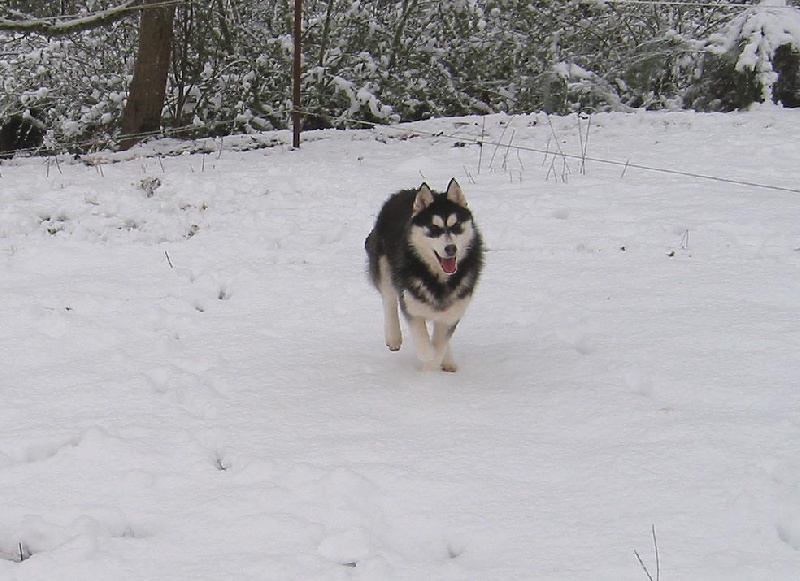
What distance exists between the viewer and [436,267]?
163 inches

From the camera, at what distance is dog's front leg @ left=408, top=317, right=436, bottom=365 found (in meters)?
4.16

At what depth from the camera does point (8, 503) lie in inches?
116

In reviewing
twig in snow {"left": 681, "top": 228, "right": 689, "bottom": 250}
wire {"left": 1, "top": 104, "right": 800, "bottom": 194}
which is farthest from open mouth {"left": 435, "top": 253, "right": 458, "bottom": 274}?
wire {"left": 1, "top": 104, "right": 800, "bottom": 194}

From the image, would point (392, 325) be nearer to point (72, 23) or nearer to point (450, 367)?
point (450, 367)

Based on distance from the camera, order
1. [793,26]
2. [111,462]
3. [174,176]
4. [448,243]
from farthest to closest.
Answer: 1. [793,26]
2. [174,176]
3. [448,243]
4. [111,462]

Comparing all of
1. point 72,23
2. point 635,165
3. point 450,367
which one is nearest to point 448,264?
point 450,367

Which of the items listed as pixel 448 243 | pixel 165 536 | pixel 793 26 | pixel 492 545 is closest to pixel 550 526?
pixel 492 545

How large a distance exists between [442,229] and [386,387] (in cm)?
85

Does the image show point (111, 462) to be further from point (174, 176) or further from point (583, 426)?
point (174, 176)

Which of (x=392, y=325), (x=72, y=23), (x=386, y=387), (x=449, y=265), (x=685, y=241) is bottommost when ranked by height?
(x=386, y=387)

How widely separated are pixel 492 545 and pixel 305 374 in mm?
1778

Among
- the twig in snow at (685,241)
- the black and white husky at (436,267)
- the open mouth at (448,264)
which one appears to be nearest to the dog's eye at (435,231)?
the black and white husky at (436,267)

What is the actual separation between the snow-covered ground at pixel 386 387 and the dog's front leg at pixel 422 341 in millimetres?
134

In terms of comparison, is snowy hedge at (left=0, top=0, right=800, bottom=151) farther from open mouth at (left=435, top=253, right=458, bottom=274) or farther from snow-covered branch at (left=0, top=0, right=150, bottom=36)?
open mouth at (left=435, top=253, right=458, bottom=274)
